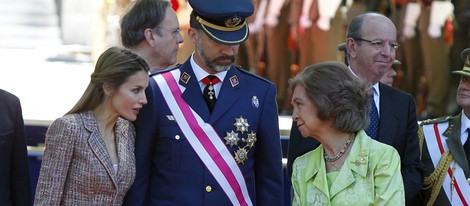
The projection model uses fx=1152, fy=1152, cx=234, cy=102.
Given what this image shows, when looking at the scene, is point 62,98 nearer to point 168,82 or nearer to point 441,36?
point 441,36

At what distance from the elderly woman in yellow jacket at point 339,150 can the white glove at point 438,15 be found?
620cm

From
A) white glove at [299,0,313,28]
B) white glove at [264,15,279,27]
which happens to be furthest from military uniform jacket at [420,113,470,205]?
white glove at [264,15,279,27]

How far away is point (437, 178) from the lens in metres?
5.23

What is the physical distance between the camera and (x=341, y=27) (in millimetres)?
10602

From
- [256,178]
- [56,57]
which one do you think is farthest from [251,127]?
[56,57]

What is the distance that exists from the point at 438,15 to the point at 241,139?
628cm

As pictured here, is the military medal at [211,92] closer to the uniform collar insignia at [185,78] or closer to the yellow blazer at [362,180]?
the uniform collar insignia at [185,78]

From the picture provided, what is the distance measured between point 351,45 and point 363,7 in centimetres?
541

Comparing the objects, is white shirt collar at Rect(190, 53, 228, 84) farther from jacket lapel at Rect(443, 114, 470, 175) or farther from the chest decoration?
jacket lapel at Rect(443, 114, 470, 175)

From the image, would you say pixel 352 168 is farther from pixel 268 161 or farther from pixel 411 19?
Result: pixel 411 19

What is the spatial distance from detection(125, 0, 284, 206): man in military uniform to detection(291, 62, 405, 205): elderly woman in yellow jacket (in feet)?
0.72

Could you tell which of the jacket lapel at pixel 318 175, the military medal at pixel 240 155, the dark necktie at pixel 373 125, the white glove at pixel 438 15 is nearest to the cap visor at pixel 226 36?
the military medal at pixel 240 155

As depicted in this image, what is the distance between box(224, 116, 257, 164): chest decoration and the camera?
4.49 meters

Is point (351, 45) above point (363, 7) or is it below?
above
